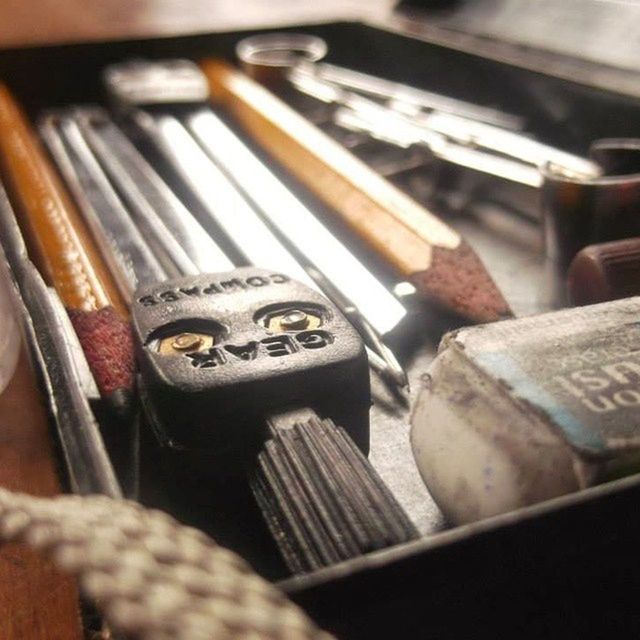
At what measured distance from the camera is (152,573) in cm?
36

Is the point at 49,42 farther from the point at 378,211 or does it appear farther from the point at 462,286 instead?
the point at 462,286

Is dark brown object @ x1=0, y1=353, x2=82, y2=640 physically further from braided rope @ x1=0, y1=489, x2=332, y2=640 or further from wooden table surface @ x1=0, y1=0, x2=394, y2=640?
braided rope @ x1=0, y1=489, x2=332, y2=640

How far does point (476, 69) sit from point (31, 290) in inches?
36.0

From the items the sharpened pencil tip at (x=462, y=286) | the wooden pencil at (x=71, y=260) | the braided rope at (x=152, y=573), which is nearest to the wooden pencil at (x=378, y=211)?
the sharpened pencil tip at (x=462, y=286)

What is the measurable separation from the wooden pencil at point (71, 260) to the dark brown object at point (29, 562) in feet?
0.23

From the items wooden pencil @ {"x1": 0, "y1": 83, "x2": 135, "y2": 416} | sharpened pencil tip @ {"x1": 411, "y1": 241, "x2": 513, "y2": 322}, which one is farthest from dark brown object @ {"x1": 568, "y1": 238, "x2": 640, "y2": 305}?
wooden pencil @ {"x1": 0, "y1": 83, "x2": 135, "y2": 416}

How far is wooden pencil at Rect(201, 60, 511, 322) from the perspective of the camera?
822 millimetres

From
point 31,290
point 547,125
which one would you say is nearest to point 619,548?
point 31,290

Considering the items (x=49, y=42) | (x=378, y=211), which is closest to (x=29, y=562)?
(x=378, y=211)

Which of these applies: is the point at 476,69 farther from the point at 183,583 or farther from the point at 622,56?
the point at 183,583

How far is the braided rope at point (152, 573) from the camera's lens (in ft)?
1.10

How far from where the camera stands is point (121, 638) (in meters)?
0.44

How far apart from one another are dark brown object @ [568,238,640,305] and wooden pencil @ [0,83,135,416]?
1.30 feet

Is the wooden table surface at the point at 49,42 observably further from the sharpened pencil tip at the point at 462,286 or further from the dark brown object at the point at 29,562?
the sharpened pencil tip at the point at 462,286
